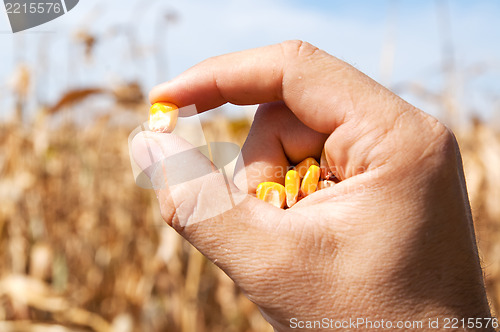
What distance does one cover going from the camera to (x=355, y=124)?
56 cm

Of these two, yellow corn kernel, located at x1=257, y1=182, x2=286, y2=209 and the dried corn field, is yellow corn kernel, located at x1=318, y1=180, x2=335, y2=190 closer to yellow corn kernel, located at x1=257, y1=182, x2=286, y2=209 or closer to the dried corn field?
yellow corn kernel, located at x1=257, y1=182, x2=286, y2=209

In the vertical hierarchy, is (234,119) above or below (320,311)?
below

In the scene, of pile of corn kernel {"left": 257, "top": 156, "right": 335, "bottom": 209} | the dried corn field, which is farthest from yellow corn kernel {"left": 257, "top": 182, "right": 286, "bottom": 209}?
the dried corn field

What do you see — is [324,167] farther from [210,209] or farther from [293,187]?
[210,209]

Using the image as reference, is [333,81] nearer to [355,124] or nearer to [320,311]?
[355,124]

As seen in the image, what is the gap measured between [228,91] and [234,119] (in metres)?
1.33

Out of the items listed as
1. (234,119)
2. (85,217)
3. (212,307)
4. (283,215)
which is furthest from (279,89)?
(85,217)

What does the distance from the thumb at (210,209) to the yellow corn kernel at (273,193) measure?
0.08m

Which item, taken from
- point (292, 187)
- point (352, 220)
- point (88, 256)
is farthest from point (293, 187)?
point (88, 256)

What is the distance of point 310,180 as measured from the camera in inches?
25.7

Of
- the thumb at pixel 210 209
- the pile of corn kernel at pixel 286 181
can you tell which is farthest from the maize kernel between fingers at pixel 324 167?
the thumb at pixel 210 209

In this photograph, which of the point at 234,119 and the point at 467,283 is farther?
the point at 234,119

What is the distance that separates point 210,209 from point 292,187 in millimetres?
131

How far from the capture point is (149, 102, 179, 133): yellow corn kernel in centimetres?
63
